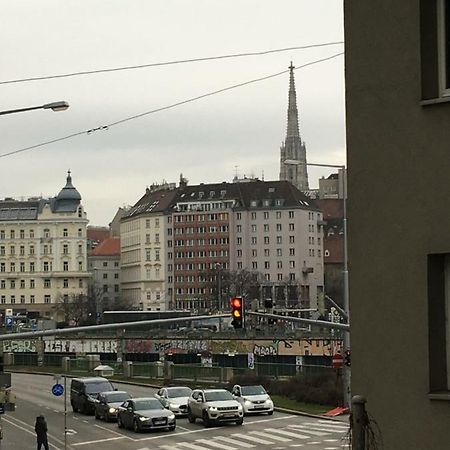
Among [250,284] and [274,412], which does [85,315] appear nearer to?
[250,284]

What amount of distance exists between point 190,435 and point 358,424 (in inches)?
1508

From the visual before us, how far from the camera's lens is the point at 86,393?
53.5 meters

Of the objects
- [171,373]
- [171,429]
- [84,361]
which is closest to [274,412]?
[171,429]

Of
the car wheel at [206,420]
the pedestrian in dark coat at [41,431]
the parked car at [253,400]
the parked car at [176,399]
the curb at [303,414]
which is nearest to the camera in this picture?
Answer: the pedestrian in dark coat at [41,431]

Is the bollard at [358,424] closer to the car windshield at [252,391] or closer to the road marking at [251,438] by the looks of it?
the road marking at [251,438]

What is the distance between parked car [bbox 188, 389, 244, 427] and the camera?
4647cm

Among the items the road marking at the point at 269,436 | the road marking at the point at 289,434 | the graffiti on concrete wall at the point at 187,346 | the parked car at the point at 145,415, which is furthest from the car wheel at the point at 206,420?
the graffiti on concrete wall at the point at 187,346

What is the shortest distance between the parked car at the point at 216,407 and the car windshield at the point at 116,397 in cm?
344

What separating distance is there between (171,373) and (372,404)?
67547mm

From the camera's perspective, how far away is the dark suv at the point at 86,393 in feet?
175

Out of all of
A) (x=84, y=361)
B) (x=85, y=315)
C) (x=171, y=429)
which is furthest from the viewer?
(x=85, y=315)

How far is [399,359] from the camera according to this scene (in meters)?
6.66

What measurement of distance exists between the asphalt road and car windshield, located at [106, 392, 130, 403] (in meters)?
1.04

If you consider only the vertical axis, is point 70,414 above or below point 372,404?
below
